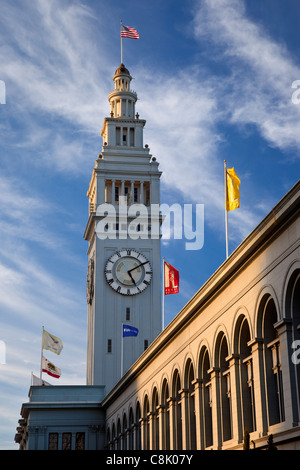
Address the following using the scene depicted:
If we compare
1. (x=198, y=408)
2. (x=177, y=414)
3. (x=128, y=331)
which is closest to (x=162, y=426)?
(x=177, y=414)

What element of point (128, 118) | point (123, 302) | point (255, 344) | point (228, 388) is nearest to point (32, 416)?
point (123, 302)

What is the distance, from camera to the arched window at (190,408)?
1767 inches

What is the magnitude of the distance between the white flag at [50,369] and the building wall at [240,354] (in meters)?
37.3

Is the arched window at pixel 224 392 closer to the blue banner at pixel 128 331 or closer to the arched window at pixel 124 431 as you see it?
the arched window at pixel 124 431

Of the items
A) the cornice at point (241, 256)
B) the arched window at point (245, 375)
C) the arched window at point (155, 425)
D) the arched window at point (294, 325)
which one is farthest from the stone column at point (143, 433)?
the arched window at point (294, 325)

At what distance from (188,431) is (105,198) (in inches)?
1938

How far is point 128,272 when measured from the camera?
88.0m

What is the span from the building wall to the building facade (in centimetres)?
6

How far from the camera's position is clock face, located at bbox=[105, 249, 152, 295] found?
87688mm

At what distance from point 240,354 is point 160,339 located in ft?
54.3

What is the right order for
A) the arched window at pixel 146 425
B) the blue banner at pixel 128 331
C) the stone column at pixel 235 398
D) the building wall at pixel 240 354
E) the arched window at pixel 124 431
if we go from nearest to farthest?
1. the building wall at pixel 240 354
2. the stone column at pixel 235 398
3. the arched window at pixel 146 425
4. the arched window at pixel 124 431
5. the blue banner at pixel 128 331

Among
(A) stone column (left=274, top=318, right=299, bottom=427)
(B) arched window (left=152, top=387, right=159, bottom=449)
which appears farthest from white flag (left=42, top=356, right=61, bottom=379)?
(A) stone column (left=274, top=318, right=299, bottom=427)

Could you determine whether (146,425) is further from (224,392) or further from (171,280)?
(224,392)
